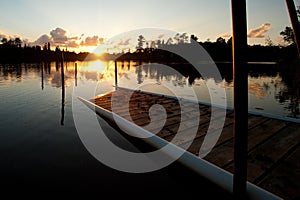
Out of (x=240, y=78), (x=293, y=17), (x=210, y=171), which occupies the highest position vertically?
(x=293, y=17)

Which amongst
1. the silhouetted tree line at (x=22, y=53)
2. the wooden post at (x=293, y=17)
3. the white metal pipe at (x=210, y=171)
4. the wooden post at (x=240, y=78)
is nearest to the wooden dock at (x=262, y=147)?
the white metal pipe at (x=210, y=171)

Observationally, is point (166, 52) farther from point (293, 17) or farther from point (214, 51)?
point (293, 17)

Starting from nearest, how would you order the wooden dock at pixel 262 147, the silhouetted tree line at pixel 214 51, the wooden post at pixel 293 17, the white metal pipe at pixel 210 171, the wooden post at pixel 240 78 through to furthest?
1. the wooden post at pixel 240 78
2. the wooden post at pixel 293 17
3. the white metal pipe at pixel 210 171
4. the wooden dock at pixel 262 147
5. the silhouetted tree line at pixel 214 51

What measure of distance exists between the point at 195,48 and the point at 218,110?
123813mm

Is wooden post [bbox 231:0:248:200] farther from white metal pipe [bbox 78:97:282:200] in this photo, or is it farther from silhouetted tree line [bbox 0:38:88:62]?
silhouetted tree line [bbox 0:38:88:62]

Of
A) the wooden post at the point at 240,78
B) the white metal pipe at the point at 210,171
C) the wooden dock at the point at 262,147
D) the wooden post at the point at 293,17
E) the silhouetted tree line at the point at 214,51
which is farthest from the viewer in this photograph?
the silhouetted tree line at the point at 214,51

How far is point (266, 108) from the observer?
13.3 metres

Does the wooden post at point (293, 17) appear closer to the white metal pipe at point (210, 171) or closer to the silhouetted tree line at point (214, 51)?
the white metal pipe at point (210, 171)

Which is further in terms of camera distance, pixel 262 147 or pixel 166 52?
pixel 166 52

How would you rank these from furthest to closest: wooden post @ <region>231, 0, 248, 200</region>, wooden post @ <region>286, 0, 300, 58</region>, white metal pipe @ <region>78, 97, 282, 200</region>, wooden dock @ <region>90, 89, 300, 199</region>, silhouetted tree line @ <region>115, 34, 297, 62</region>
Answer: silhouetted tree line @ <region>115, 34, 297, 62</region>, wooden dock @ <region>90, 89, 300, 199</region>, white metal pipe @ <region>78, 97, 282, 200</region>, wooden post @ <region>286, 0, 300, 58</region>, wooden post @ <region>231, 0, 248, 200</region>

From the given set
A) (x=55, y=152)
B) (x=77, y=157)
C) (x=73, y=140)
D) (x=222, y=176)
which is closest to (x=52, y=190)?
(x=77, y=157)

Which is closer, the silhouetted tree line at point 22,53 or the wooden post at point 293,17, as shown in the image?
the wooden post at point 293,17

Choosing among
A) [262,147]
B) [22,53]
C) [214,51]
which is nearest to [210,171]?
[262,147]

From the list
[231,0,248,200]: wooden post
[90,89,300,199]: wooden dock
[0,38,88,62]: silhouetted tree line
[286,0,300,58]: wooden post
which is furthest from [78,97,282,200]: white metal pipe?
[0,38,88,62]: silhouetted tree line
